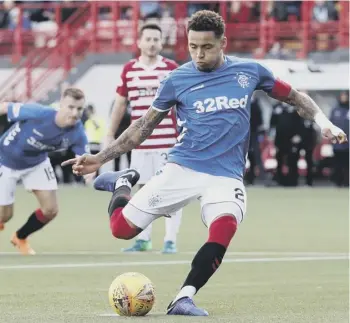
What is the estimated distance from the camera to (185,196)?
8.78 meters

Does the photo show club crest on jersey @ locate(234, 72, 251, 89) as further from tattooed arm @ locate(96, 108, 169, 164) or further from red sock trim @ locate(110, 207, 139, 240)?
red sock trim @ locate(110, 207, 139, 240)

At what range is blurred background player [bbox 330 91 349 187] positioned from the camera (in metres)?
27.3

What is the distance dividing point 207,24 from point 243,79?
499mm

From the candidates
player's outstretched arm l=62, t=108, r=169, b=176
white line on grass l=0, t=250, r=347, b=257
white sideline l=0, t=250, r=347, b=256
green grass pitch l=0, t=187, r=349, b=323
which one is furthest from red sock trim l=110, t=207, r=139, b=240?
white line on grass l=0, t=250, r=347, b=257

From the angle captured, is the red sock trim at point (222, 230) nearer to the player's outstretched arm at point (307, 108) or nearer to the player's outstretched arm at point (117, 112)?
the player's outstretched arm at point (307, 108)

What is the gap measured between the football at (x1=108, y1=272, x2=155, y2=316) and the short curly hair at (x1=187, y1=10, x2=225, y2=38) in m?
1.72

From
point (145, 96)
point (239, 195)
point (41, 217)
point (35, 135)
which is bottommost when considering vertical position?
point (41, 217)

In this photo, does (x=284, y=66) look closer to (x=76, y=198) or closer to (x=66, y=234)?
(x=76, y=198)

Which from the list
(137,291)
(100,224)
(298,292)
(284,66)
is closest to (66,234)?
(100,224)

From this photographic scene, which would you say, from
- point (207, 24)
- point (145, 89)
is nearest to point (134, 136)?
point (207, 24)

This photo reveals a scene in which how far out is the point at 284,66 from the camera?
26.2 metres

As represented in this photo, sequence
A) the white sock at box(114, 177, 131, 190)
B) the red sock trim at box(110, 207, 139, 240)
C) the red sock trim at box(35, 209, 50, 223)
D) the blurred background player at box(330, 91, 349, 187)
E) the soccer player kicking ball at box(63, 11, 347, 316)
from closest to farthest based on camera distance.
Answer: the soccer player kicking ball at box(63, 11, 347, 316)
the red sock trim at box(110, 207, 139, 240)
the white sock at box(114, 177, 131, 190)
the red sock trim at box(35, 209, 50, 223)
the blurred background player at box(330, 91, 349, 187)

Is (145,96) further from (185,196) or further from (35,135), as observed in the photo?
(185,196)

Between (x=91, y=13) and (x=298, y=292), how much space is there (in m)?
22.9
